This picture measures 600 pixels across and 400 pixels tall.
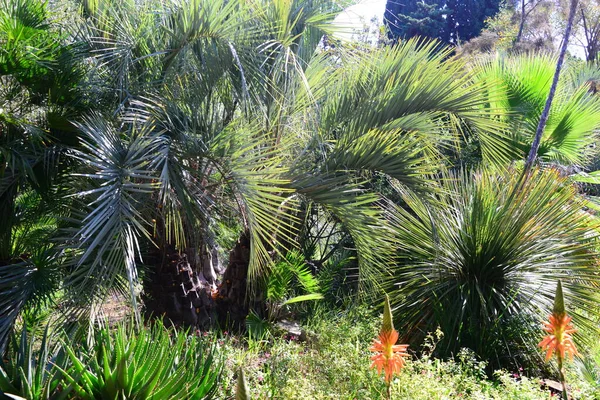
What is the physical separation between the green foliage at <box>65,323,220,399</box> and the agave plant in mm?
2510

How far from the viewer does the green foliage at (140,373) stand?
10.7 ft

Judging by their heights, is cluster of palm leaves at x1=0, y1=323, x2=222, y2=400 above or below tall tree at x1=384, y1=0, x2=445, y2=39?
below

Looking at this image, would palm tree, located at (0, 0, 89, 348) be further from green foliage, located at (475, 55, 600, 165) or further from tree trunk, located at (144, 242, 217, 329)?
green foliage, located at (475, 55, 600, 165)

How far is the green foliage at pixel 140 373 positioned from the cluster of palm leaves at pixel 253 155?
0.72m

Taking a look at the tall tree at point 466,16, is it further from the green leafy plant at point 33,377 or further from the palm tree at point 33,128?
the green leafy plant at point 33,377

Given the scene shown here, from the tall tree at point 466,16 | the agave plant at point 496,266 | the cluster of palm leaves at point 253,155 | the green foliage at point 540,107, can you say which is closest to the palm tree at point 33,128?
the cluster of palm leaves at point 253,155

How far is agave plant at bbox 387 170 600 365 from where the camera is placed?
17.6 feet

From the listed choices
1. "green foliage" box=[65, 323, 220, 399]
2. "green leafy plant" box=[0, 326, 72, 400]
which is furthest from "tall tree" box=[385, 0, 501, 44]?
"green leafy plant" box=[0, 326, 72, 400]

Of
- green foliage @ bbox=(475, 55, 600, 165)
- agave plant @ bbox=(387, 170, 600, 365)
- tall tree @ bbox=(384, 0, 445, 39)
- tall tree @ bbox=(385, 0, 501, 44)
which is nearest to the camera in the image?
agave plant @ bbox=(387, 170, 600, 365)

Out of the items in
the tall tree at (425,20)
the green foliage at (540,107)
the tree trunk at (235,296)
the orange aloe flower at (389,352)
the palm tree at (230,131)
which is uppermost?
the tall tree at (425,20)

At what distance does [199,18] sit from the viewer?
4898mm

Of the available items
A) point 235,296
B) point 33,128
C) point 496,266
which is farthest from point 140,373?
point 496,266

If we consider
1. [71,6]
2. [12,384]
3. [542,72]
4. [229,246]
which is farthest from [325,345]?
[542,72]

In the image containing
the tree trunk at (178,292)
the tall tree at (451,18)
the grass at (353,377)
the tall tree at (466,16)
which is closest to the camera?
the grass at (353,377)
